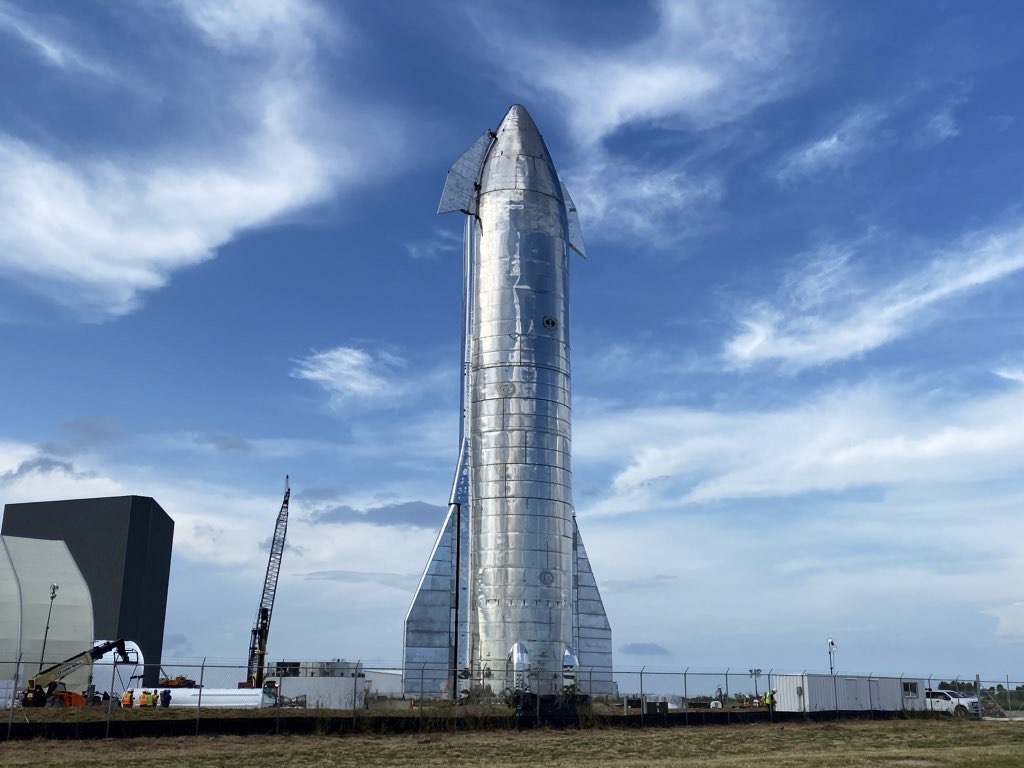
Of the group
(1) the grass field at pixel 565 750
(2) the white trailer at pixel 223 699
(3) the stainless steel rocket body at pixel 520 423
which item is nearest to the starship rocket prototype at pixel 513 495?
(3) the stainless steel rocket body at pixel 520 423

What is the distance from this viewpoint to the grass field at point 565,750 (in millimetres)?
26109

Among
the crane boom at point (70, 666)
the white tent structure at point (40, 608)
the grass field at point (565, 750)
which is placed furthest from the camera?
the white tent structure at point (40, 608)

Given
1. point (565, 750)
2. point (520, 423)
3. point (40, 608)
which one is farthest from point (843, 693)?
point (40, 608)

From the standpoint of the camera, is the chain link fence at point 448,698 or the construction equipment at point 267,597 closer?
the chain link fence at point 448,698

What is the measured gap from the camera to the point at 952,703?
54.1m

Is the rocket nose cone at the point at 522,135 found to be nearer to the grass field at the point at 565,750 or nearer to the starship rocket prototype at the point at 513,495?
the starship rocket prototype at the point at 513,495

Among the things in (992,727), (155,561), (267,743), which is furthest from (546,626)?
(155,561)

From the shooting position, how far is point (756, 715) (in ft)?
140

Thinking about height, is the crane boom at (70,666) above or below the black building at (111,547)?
below

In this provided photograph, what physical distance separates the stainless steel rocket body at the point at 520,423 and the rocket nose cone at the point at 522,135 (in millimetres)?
164

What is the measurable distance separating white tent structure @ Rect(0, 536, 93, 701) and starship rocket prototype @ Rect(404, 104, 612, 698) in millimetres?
27681

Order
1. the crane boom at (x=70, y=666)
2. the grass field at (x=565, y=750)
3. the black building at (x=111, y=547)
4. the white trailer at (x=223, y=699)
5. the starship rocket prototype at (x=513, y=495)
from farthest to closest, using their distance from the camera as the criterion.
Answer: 1. the black building at (x=111, y=547)
2. the crane boom at (x=70, y=666)
3. the white trailer at (x=223, y=699)
4. the starship rocket prototype at (x=513, y=495)
5. the grass field at (x=565, y=750)

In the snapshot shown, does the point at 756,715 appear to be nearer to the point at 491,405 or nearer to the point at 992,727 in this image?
the point at 992,727

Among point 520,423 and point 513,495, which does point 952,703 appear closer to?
point 513,495
